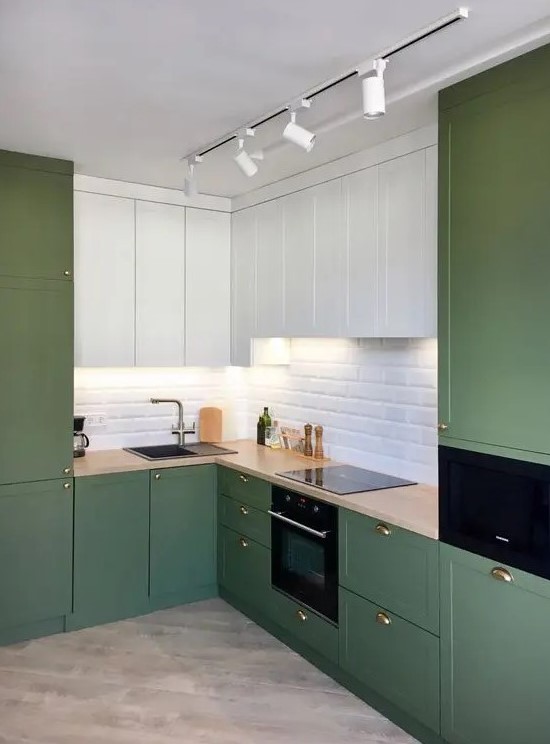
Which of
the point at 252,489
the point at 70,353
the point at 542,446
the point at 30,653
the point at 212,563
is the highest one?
the point at 70,353

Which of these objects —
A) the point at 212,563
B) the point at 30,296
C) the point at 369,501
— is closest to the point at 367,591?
the point at 369,501

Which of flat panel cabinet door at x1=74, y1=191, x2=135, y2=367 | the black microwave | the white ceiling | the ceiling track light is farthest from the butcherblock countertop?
the white ceiling

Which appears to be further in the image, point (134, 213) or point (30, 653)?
point (134, 213)

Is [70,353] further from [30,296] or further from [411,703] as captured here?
[411,703]

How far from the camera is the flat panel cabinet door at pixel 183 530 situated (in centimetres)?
384

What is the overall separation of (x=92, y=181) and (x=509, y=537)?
9.60ft

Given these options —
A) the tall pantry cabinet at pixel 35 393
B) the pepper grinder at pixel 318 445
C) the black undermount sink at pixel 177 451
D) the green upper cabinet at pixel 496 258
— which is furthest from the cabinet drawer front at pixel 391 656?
the tall pantry cabinet at pixel 35 393

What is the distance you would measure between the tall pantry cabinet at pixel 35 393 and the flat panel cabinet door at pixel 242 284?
111 cm

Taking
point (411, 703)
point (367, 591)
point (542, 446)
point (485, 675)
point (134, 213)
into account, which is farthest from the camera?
point (134, 213)

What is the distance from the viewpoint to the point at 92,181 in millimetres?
3803

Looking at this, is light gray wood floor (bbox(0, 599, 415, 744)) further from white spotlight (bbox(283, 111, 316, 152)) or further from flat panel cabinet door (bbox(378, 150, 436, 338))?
white spotlight (bbox(283, 111, 316, 152))

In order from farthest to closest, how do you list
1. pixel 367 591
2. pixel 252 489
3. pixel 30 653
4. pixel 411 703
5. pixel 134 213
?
1. pixel 134 213
2. pixel 252 489
3. pixel 30 653
4. pixel 367 591
5. pixel 411 703

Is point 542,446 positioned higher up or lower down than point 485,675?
higher up

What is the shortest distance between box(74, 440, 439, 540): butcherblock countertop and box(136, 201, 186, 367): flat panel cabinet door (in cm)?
63
